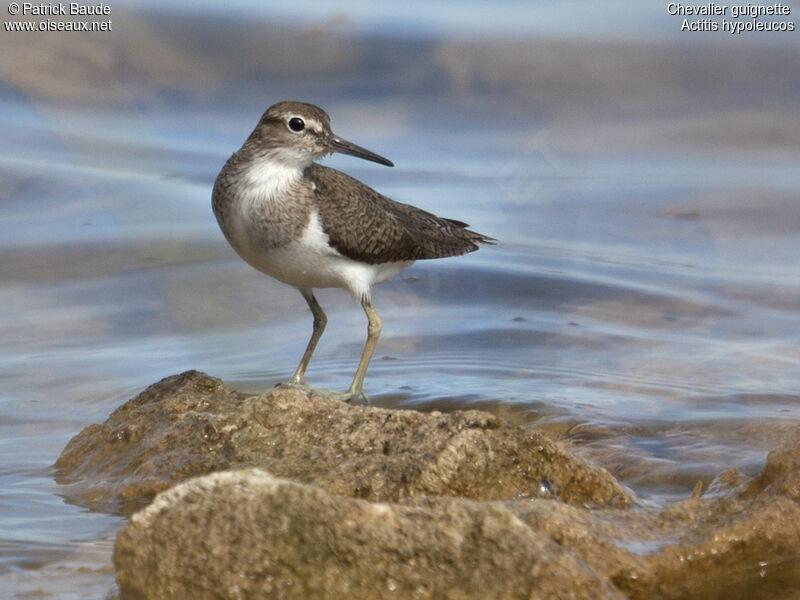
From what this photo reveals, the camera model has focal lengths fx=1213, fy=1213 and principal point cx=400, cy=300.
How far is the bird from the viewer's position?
625 centimetres

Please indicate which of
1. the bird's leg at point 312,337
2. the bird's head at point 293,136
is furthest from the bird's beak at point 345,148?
the bird's leg at point 312,337

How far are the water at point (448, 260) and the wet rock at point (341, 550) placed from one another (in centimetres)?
63

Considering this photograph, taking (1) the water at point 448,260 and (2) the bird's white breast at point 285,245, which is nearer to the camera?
(2) the bird's white breast at point 285,245

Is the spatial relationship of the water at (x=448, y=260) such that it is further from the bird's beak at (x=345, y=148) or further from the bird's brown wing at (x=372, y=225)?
the bird's beak at (x=345, y=148)

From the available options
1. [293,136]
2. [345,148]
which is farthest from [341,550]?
[345,148]

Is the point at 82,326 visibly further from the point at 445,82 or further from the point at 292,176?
the point at 445,82

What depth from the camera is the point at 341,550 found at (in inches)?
137

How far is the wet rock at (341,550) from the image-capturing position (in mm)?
3412

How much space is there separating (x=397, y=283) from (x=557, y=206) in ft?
6.82

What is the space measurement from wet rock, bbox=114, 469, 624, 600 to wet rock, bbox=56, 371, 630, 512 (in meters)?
0.66

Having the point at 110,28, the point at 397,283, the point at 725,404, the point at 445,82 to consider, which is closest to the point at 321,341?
the point at 397,283

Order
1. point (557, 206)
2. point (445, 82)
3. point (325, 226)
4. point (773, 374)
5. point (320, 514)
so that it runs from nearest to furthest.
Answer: point (320, 514) → point (325, 226) → point (773, 374) → point (557, 206) → point (445, 82)

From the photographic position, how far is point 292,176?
650 cm

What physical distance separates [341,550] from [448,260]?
622 centimetres
